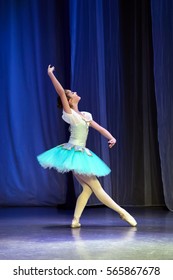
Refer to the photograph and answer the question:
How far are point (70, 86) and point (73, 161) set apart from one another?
1.91 meters

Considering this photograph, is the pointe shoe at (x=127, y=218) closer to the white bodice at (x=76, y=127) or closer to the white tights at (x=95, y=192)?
the white tights at (x=95, y=192)

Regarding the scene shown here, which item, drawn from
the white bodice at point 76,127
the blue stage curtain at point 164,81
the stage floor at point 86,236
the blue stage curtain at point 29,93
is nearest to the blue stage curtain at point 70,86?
the blue stage curtain at point 29,93

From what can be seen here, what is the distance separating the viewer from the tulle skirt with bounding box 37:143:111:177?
372 cm

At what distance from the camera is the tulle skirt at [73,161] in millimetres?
3719

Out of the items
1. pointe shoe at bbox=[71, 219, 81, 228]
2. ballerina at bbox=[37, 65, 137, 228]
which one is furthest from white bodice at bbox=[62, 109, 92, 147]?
pointe shoe at bbox=[71, 219, 81, 228]

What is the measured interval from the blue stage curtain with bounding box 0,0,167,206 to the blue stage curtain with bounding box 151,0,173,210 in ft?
1.32

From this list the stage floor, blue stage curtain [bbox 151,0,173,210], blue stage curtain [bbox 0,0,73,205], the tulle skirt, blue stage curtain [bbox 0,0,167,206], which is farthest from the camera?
blue stage curtain [bbox 0,0,73,205]

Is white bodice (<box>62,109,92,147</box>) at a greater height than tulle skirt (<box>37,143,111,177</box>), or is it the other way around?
white bodice (<box>62,109,92,147</box>)

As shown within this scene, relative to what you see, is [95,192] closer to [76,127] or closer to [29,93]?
[76,127]

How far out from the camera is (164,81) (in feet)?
17.5

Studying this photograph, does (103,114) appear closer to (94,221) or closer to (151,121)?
(151,121)

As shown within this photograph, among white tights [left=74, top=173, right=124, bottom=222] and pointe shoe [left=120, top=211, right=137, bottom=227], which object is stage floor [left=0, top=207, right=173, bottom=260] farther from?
white tights [left=74, top=173, right=124, bottom=222]

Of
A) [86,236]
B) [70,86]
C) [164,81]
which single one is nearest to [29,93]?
[70,86]

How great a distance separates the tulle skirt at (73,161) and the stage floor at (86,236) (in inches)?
16.8
